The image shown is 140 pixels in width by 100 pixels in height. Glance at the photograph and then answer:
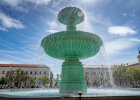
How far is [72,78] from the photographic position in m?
10.1

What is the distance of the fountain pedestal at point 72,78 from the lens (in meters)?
9.71

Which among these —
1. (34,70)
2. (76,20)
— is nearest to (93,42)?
(76,20)

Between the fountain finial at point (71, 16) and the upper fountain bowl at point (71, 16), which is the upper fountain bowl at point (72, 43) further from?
the upper fountain bowl at point (71, 16)

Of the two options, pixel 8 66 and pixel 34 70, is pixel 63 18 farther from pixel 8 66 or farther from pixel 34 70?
pixel 8 66

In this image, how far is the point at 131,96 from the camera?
5512mm

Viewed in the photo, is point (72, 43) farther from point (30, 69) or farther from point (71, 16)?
point (30, 69)

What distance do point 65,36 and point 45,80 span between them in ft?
145

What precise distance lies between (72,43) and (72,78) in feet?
8.79

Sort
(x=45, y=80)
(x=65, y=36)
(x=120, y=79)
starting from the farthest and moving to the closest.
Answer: (x=45, y=80)
(x=120, y=79)
(x=65, y=36)

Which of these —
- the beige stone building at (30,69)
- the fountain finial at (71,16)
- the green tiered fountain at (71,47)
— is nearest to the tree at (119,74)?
the green tiered fountain at (71,47)

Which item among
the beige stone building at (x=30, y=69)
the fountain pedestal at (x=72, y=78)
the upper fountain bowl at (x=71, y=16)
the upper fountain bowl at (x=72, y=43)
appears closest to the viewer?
the upper fountain bowl at (x=72, y=43)

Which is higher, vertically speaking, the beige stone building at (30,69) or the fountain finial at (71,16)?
the fountain finial at (71,16)

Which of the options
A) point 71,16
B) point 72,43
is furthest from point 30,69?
point 72,43

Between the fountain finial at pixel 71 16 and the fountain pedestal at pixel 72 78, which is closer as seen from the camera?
the fountain pedestal at pixel 72 78
